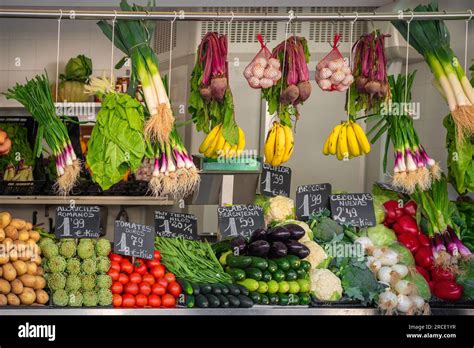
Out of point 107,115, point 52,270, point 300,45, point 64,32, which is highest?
point 64,32

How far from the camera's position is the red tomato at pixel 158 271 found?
15.4 ft

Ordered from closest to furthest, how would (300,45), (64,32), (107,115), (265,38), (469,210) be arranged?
(107,115)
(300,45)
(469,210)
(265,38)
(64,32)

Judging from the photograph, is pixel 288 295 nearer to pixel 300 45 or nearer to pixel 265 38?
pixel 300 45

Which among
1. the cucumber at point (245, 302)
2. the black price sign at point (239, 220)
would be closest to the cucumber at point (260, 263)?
the cucumber at point (245, 302)

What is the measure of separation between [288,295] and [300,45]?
5.19 ft

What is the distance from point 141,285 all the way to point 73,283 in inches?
15.4

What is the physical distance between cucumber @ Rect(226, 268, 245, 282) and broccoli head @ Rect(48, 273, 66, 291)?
39.9 inches

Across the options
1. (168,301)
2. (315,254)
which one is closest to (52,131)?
(168,301)

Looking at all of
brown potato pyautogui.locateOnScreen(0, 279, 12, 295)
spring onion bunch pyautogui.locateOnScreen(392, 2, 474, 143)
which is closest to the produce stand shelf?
brown potato pyautogui.locateOnScreen(0, 279, 12, 295)

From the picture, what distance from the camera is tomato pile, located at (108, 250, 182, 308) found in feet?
14.9

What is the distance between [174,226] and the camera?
17.3 feet

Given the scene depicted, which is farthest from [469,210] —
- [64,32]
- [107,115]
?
[64,32]

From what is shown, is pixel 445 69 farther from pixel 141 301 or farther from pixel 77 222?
pixel 77 222

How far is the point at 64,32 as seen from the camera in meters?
9.38
